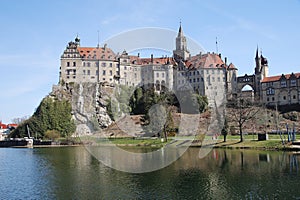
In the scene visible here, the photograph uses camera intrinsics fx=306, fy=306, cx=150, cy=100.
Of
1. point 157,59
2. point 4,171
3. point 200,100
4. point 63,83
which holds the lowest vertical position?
point 4,171

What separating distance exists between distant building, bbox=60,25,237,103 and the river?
54.1 meters

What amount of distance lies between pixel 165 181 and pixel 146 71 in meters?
66.1

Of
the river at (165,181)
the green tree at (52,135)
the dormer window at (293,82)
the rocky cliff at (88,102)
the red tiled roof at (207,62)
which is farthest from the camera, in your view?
the red tiled roof at (207,62)

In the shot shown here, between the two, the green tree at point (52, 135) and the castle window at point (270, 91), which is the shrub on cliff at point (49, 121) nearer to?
the green tree at point (52, 135)

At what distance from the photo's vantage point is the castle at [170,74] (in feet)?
268

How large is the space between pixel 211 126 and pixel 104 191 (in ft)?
155

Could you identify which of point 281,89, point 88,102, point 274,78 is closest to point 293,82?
point 281,89

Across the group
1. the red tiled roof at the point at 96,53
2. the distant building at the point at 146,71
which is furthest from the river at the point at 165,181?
the red tiled roof at the point at 96,53

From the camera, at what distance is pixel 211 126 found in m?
63.9

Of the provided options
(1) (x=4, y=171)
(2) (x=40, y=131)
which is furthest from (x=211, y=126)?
(1) (x=4, y=171)

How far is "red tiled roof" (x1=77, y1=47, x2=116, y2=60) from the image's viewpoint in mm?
83688

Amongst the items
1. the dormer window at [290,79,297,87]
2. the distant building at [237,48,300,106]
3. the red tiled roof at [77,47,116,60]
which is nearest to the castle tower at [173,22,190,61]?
the distant building at [237,48,300,106]

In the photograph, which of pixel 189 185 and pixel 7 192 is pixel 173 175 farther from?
pixel 7 192

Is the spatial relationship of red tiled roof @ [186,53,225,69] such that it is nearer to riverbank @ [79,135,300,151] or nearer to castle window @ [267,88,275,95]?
castle window @ [267,88,275,95]
